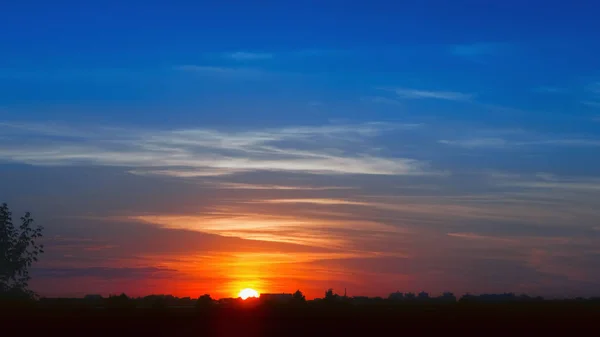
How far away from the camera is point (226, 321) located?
60906 millimetres

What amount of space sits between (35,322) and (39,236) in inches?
1809

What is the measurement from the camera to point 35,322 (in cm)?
5644

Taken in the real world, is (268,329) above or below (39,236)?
below

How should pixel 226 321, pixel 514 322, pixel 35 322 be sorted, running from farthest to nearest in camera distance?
1. pixel 514 322
2. pixel 226 321
3. pixel 35 322

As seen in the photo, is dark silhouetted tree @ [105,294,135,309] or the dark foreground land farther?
dark silhouetted tree @ [105,294,135,309]

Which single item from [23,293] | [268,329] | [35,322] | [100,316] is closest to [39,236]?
[23,293]

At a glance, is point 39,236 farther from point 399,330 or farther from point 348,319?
point 399,330

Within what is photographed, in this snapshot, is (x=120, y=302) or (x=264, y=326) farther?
(x=120, y=302)

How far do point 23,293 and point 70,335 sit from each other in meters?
54.4

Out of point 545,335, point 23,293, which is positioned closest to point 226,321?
point 545,335

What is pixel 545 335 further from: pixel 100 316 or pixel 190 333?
pixel 100 316

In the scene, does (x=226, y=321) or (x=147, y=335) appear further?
(x=226, y=321)

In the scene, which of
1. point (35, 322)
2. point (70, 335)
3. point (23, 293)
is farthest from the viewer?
point (23, 293)

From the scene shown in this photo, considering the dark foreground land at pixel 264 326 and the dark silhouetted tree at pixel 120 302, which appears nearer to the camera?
the dark foreground land at pixel 264 326
